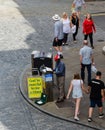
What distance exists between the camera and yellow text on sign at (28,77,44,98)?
15782 mm

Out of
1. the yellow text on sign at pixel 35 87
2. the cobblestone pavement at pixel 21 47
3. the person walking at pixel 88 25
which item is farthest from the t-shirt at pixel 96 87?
the person walking at pixel 88 25

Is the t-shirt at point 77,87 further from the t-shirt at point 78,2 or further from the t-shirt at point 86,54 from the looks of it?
the t-shirt at point 78,2

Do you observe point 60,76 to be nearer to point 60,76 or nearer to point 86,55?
point 60,76

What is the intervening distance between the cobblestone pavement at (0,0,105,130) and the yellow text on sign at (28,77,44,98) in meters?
0.44

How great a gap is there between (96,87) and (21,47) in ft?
28.9

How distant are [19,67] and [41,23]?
751cm

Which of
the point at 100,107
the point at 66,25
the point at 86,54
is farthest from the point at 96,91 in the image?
the point at 66,25

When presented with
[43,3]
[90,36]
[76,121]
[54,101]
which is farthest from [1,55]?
[43,3]

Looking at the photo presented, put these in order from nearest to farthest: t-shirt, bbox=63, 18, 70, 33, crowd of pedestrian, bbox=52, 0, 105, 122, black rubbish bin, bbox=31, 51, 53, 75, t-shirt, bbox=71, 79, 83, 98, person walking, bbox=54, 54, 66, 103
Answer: crowd of pedestrian, bbox=52, 0, 105, 122 → t-shirt, bbox=71, 79, 83, 98 → person walking, bbox=54, 54, 66, 103 → black rubbish bin, bbox=31, 51, 53, 75 → t-shirt, bbox=63, 18, 70, 33

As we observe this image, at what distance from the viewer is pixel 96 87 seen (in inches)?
544

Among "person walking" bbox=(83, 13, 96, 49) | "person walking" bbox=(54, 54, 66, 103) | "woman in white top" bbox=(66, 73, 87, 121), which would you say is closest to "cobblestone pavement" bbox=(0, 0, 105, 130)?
"woman in white top" bbox=(66, 73, 87, 121)

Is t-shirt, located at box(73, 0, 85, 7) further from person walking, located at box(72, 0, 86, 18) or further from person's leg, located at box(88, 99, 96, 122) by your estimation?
person's leg, located at box(88, 99, 96, 122)

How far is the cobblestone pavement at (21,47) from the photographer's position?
47.3ft

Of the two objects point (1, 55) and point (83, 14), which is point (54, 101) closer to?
point (1, 55)
